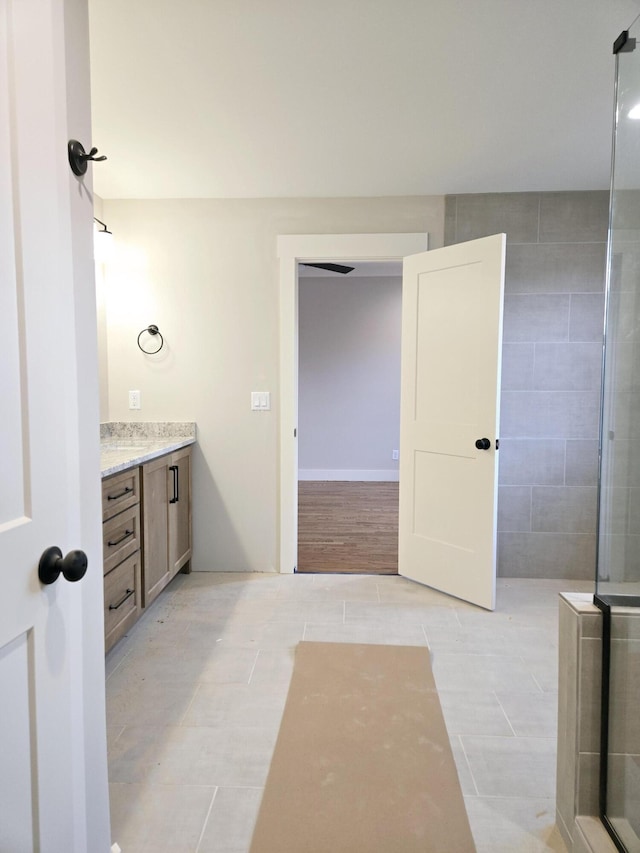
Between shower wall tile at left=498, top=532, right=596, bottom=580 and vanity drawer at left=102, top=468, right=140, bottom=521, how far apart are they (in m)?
2.24

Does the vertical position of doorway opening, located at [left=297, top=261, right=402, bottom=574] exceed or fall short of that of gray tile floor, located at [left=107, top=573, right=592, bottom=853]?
it exceeds it

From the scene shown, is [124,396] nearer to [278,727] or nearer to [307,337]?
[278,727]

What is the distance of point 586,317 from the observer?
3188 mm

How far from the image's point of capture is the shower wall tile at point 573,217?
3146 mm

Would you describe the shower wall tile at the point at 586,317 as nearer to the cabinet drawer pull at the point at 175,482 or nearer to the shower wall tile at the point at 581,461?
the shower wall tile at the point at 581,461

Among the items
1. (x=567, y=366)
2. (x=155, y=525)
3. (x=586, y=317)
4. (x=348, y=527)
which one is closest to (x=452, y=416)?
(x=567, y=366)

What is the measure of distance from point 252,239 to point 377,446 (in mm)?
3802

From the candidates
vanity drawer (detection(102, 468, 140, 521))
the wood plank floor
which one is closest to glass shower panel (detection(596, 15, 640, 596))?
vanity drawer (detection(102, 468, 140, 521))

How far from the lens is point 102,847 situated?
122cm

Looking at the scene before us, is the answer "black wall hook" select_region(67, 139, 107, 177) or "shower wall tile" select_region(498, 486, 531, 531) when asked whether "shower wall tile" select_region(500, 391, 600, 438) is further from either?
"black wall hook" select_region(67, 139, 107, 177)

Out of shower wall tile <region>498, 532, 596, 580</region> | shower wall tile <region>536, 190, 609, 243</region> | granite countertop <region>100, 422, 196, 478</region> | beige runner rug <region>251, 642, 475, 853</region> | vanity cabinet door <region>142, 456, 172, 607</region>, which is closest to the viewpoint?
beige runner rug <region>251, 642, 475, 853</region>

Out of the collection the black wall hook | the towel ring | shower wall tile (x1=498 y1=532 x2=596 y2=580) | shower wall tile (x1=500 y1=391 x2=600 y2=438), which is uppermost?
the black wall hook

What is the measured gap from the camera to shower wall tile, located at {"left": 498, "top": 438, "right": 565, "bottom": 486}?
3242 mm

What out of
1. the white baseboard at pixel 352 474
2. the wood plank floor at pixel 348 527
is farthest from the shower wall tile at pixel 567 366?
the white baseboard at pixel 352 474
